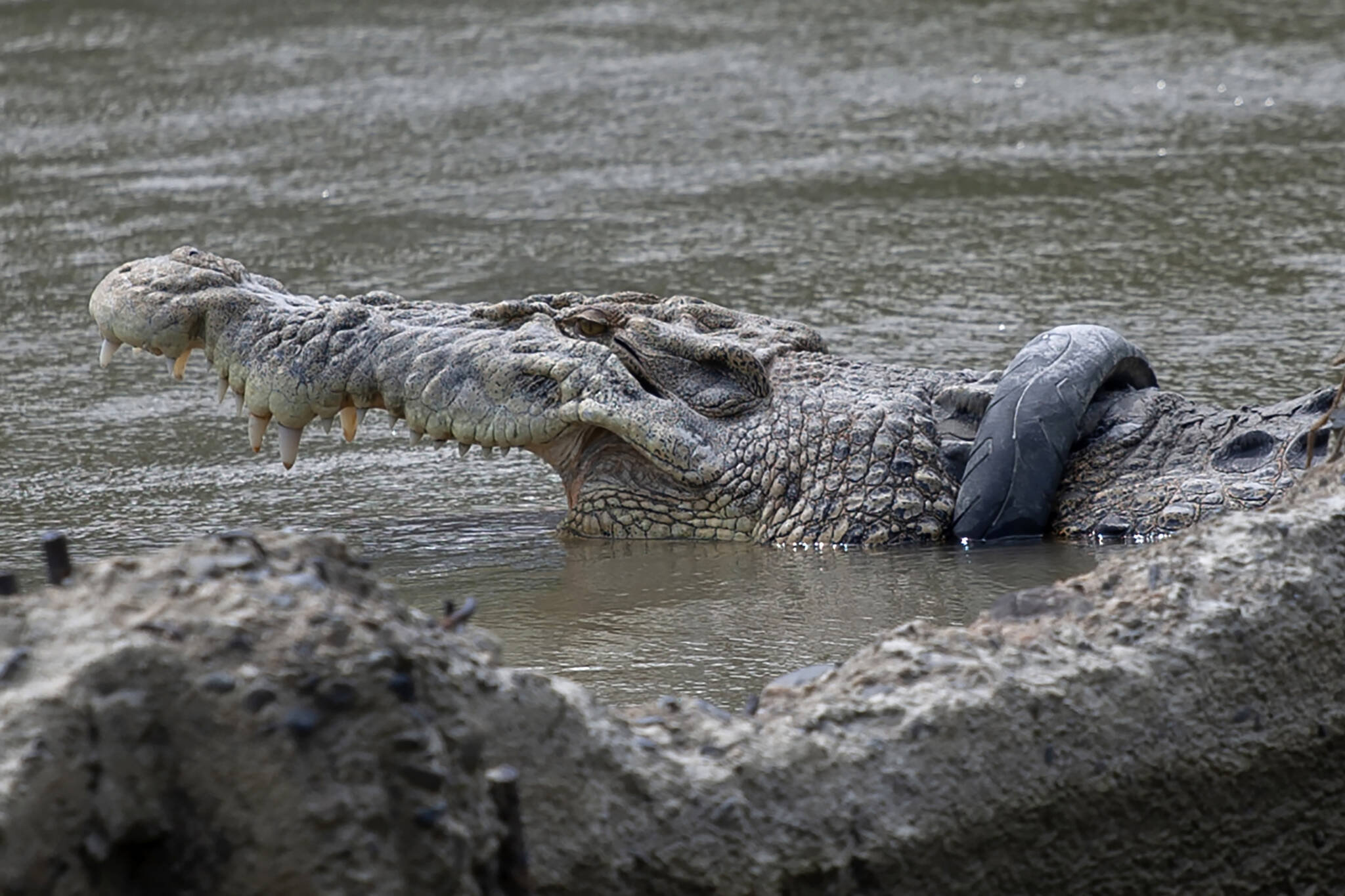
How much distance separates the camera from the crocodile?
12.8 ft

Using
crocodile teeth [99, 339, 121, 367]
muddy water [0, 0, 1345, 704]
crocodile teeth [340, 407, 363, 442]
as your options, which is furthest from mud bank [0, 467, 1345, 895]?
crocodile teeth [99, 339, 121, 367]

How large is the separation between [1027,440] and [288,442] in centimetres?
163

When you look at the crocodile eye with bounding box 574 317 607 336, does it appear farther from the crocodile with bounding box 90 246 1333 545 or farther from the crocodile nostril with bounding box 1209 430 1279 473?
the crocodile nostril with bounding box 1209 430 1279 473

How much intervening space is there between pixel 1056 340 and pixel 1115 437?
249mm

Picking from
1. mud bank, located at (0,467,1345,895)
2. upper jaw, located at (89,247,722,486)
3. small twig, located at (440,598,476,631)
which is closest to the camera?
mud bank, located at (0,467,1345,895)

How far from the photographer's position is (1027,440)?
384cm

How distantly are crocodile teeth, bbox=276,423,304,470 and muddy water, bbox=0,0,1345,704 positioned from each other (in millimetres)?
180

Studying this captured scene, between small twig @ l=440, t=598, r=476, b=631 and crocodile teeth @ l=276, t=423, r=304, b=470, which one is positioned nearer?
small twig @ l=440, t=598, r=476, b=631

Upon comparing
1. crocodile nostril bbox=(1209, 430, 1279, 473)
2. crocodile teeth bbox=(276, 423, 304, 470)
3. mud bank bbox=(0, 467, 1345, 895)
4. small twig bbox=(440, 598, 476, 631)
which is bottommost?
crocodile nostril bbox=(1209, 430, 1279, 473)

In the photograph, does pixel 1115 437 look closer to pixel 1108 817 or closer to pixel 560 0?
pixel 1108 817

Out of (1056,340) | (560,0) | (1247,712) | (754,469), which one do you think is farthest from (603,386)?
(560,0)

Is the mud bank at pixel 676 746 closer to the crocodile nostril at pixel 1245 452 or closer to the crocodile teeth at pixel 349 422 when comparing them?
the crocodile nostril at pixel 1245 452

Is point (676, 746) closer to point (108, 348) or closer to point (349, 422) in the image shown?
point (349, 422)

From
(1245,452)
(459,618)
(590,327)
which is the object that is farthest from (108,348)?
(459,618)
